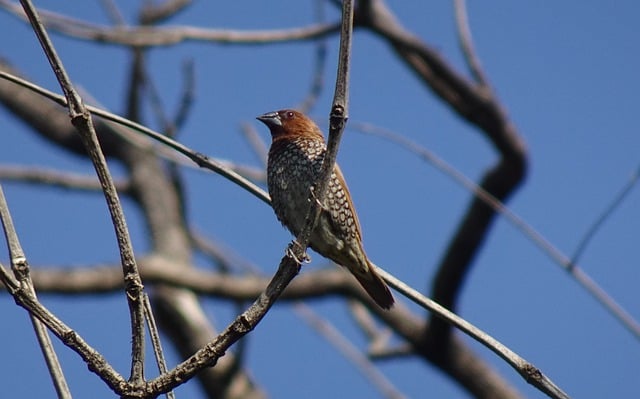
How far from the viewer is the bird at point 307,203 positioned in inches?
183

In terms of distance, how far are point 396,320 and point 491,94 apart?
7.11 feet

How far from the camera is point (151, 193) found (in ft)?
33.4

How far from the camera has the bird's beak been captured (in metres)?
5.44

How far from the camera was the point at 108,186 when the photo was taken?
2.31 m

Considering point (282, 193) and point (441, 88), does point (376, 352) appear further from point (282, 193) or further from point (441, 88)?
point (282, 193)

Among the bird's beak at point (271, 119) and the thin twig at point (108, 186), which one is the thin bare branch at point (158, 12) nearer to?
the bird's beak at point (271, 119)

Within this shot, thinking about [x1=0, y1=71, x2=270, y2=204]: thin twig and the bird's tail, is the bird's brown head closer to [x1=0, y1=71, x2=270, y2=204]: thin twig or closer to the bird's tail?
the bird's tail

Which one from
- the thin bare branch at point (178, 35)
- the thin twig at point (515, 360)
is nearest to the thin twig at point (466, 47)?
the thin bare branch at point (178, 35)

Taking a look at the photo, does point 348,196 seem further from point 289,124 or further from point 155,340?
point 155,340

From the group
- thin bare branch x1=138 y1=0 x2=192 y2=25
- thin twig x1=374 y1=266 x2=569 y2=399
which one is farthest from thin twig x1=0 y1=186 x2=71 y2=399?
thin bare branch x1=138 y1=0 x2=192 y2=25

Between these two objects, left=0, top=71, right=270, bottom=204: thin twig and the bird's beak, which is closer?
left=0, top=71, right=270, bottom=204: thin twig

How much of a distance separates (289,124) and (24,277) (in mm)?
3085

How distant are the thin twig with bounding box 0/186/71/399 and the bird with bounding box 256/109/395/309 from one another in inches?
84.6

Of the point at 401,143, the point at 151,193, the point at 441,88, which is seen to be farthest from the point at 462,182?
the point at 151,193
